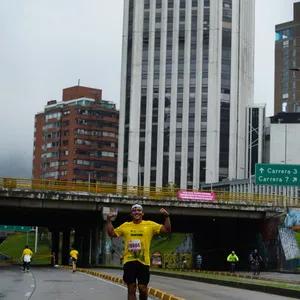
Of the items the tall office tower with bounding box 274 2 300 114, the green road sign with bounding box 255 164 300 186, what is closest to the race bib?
the green road sign with bounding box 255 164 300 186

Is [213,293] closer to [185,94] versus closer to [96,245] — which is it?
[96,245]

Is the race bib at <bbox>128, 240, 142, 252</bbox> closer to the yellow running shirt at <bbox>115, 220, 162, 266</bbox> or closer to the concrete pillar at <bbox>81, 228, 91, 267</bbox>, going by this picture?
the yellow running shirt at <bbox>115, 220, 162, 266</bbox>

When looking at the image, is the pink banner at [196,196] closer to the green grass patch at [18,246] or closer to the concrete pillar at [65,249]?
the concrete pillar at [65,249]

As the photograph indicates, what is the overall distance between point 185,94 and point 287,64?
3068 inches

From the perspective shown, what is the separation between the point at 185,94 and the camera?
4633 inches

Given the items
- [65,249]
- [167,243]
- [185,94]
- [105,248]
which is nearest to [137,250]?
[105,248]

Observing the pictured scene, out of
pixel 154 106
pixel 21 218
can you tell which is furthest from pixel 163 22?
pixel 21 218

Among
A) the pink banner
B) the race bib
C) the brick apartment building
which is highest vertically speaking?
the brick apartment building

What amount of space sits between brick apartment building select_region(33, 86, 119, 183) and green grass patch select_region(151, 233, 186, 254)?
59377mm

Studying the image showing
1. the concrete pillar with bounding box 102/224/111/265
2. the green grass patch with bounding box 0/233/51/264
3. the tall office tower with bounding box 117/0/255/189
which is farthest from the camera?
the green grass patch with bounding box 0/233/51/264

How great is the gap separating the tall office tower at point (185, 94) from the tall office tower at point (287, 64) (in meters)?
64.8

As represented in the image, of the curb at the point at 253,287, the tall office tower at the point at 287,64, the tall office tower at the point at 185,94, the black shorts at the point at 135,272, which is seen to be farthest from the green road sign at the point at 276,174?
the tall office tower at the point at 287,64

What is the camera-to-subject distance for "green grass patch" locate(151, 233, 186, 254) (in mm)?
86250

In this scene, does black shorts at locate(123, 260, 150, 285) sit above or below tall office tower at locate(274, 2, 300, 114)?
below
